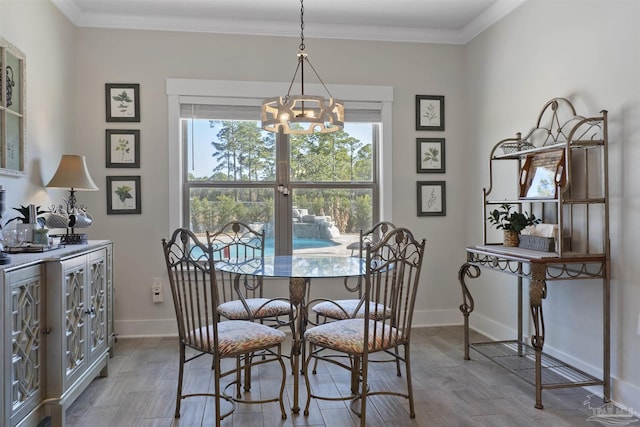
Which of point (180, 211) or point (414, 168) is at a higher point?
point (414, 168)

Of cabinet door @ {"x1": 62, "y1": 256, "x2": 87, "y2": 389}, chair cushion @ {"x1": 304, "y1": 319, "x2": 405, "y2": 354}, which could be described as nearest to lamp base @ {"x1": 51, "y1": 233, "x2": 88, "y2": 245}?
cabinet door @ {"x1": 62, "y1": 256, "x2": 87, "y2": 389}

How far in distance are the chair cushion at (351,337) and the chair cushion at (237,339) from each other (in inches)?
8.0

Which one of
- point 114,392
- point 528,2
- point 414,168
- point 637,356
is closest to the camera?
point 637,356

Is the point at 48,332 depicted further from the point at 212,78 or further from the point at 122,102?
the point at 212,78

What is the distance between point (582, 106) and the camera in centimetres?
272

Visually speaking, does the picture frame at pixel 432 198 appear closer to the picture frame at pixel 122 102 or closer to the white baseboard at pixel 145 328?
the white baseboard at pixel 145 328

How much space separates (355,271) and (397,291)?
0.28 m

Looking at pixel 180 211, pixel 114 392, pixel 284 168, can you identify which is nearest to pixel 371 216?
pixel 284 168

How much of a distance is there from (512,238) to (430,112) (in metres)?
1.55

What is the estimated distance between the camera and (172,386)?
2729 mm

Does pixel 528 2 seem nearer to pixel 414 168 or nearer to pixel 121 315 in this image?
pixel 414 168

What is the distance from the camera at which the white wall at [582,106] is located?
2387 millimetres

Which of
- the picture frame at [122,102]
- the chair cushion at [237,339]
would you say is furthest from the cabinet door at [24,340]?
the picture frame at [122,102]

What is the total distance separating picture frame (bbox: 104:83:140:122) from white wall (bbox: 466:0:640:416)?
2.93 meters
